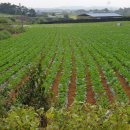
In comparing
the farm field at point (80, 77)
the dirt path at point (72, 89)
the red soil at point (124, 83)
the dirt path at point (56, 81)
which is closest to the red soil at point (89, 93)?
the farm field at point (80, 77)

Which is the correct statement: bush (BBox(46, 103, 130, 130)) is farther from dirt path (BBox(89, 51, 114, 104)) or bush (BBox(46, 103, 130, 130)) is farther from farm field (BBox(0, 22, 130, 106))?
dirt path (BBox(89, 51, 114, 104))

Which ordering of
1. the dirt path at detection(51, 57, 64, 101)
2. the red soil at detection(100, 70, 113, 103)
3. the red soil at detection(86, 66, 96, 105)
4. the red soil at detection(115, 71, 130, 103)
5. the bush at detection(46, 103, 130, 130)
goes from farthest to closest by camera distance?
1. the dirt path at detection(51, 57, 64, 101)
2. the red soil at detection(115, 71, 130, 103)
3. the red soil at detection(100, 70, 113, 103)
4. the red soil at detection(86, 66, 96, 105)
5. the bush at detection(46, 103, 130, 130)

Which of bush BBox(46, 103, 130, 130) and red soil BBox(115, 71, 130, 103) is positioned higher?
bush BBox(46, 103, 130, 130)

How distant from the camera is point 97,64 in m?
20.8

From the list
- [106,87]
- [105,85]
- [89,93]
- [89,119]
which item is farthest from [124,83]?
[89,119]

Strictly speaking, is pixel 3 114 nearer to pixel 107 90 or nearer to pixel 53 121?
pixel 53 121

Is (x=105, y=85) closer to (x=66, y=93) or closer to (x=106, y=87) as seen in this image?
(x=106, y=87)

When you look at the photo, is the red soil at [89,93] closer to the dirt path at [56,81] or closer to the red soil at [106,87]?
the red soil at [106,87]

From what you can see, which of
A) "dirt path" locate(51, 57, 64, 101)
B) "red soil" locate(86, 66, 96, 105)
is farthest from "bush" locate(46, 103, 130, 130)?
"dirt path" locate(51, 57, 64, 101)

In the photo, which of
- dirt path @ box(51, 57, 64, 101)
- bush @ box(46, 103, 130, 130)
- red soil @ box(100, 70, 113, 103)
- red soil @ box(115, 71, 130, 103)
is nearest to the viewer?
bush @ box(46, 103, 130, 130)

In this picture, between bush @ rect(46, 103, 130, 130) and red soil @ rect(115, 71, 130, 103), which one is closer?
bush @ rect(46, 103, 130, 130)

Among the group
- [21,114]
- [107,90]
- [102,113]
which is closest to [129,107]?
[102,113]

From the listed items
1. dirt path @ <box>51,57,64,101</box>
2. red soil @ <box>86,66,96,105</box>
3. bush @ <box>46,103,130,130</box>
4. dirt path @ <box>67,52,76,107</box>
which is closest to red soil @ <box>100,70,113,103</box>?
red soil @ <box>86,66,96,105</box>

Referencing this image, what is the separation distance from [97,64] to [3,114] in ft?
46.6
